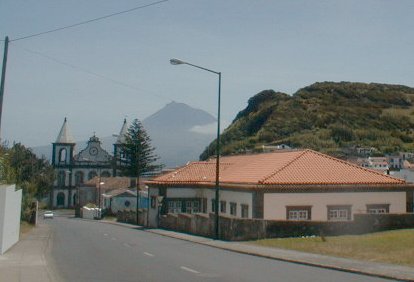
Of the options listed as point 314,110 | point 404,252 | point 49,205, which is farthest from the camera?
point 314,110

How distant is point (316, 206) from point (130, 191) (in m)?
60.7

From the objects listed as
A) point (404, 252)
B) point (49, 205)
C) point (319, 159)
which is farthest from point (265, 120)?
point (404, 252)

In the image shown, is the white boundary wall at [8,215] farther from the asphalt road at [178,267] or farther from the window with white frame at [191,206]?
the window with white frame at [191,206]

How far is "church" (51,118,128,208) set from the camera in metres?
124

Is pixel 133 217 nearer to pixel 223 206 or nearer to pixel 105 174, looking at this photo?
pixel 223 206

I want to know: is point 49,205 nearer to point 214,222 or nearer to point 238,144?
point 238,144

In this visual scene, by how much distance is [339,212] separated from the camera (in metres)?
36.8

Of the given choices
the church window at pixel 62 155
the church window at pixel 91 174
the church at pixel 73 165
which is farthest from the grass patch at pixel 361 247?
the church window at pixel 62 155

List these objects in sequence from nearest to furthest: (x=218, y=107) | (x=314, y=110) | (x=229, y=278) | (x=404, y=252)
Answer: (x=229, y=278), (x=404, y=252), (x=218, y=107), (x=314, y=110)

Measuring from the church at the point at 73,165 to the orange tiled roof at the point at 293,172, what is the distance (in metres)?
79.9

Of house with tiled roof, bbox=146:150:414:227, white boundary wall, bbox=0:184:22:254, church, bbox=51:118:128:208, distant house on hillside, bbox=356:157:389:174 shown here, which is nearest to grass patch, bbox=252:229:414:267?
house with tiled roof, bbox=146:150:414:227

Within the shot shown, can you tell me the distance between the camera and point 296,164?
3944cm

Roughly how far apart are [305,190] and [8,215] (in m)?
19.3

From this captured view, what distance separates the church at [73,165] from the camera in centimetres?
12431
